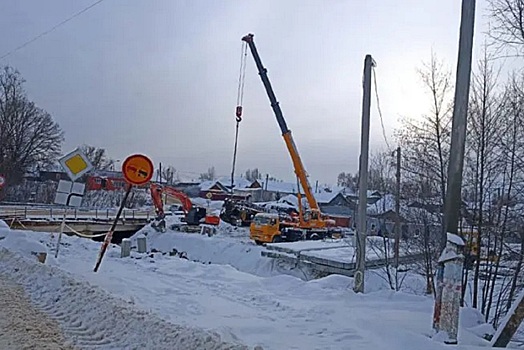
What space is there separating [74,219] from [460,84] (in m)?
40.6

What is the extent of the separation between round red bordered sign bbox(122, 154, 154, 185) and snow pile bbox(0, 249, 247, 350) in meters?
2.35

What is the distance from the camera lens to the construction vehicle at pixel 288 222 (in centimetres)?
3481

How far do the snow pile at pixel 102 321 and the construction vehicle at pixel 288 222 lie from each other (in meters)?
24.9

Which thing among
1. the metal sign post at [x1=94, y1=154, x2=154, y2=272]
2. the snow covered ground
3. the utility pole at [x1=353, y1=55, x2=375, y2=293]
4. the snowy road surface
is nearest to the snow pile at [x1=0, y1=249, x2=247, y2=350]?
the snow covered ground

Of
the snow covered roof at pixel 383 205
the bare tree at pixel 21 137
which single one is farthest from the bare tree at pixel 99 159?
the snow covered roof at pixel 383 205

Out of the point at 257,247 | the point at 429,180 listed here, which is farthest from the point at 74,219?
the point at 429,180

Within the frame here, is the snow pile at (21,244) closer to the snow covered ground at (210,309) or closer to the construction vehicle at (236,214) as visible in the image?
the snow covered ground at (210,309)

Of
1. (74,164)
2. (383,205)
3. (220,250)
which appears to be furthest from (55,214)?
(74,164)

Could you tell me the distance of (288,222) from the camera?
38031 millimetres

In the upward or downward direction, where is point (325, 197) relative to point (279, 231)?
upward

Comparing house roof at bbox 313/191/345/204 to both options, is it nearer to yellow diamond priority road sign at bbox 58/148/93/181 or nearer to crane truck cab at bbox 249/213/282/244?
crane truck cab at bbox 249/213/282/244

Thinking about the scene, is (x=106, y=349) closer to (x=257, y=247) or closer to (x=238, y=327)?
(x=238, y=327)

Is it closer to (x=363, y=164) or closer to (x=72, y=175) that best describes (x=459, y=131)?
(x=363, y=164)

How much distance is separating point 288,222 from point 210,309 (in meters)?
29.2
